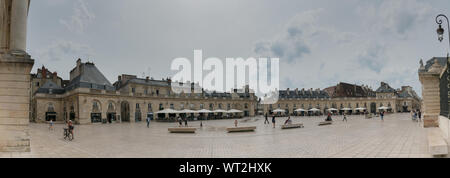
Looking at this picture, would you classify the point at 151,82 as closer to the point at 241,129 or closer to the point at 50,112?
the point at 50,112

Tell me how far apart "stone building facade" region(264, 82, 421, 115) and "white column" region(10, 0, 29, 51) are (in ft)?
218

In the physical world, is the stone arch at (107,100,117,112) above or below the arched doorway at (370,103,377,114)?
above

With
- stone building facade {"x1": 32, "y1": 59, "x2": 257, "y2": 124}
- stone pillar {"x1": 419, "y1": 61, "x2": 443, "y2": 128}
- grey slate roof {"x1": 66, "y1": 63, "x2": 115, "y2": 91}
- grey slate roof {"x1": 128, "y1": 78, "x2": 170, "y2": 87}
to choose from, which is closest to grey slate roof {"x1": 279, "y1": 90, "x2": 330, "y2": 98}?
stone building facade {"x1": 32, "y1": 59, "x2": 257, "y2": 124}

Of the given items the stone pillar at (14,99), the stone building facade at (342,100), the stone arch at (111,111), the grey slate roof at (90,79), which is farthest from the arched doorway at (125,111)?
the stone building facade at (342,100)

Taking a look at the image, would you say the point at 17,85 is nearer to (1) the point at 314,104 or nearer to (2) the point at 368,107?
(1) the point at 314,104

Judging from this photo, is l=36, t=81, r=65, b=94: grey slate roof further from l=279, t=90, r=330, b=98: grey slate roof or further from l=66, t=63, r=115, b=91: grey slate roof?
l=279, t=90, r=330, b=98: grey slate roof

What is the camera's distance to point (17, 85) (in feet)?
30.6

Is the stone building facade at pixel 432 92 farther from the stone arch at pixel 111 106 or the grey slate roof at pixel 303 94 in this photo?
the grey slate roof at pixel 303 94

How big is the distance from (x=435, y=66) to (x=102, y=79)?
1680 inches

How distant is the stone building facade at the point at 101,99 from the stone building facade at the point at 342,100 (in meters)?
29.2

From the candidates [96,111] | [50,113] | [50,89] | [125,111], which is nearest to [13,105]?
[96,111]

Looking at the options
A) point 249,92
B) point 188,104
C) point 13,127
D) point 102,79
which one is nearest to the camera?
point 13,127

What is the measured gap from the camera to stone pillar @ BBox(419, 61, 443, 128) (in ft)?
51.9
